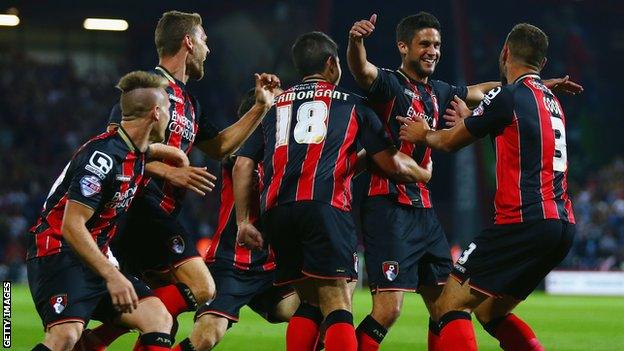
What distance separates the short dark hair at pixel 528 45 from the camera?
626 centimetres

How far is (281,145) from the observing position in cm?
621

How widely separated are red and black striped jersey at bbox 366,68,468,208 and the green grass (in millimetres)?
3065

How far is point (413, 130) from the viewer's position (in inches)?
249

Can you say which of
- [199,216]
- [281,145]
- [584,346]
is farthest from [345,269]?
[199,216]

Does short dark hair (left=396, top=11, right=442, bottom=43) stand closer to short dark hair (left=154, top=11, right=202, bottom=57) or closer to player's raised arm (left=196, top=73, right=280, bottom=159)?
player's raised arm (left=196, top=73, right=280, bottom=159)

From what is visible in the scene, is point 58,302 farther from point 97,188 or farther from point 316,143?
point 316,143

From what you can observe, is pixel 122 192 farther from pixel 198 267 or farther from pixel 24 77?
pixel 24 77

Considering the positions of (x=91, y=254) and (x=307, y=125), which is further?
(x=307, y=125)

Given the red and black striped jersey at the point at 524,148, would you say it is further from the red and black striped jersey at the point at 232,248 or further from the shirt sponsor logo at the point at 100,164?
the shirt sponsor logo at the point at 100,164

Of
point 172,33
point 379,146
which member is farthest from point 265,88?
point 379,146

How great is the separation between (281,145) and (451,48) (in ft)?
65.8

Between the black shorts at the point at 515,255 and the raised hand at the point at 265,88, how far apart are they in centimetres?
165

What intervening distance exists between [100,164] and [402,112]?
87.3 inches

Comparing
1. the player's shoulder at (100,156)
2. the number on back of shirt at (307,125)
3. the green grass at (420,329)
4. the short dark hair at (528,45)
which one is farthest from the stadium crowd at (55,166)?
the short dark hair at (528,45)
